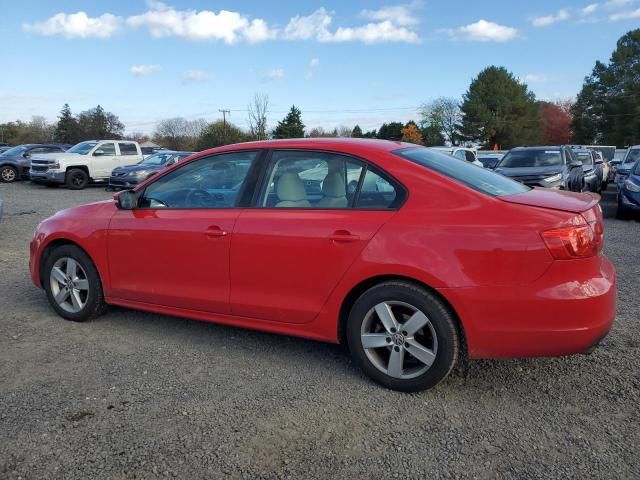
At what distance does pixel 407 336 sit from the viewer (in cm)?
336

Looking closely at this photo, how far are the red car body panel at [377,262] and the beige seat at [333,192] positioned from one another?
10 cm

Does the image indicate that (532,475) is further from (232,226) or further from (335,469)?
(232,226)

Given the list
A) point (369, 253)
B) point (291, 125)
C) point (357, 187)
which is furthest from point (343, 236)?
point (291, 125)

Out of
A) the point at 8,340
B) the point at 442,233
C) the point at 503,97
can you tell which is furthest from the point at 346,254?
the point at 503,97

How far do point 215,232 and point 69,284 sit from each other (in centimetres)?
176

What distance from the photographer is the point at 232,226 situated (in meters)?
3.86

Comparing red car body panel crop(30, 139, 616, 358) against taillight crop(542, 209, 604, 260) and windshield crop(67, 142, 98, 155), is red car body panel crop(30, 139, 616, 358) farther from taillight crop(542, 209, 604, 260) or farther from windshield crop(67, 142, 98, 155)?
windshield crop(67, 142, 98, 155)

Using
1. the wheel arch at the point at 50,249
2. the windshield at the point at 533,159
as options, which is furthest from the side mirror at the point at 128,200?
the windshield at the point at 533,159

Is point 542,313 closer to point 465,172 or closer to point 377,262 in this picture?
point 377,262

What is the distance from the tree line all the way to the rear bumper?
159 ft

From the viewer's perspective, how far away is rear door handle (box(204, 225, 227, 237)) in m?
3.88

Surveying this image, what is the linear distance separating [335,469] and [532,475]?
0.95m

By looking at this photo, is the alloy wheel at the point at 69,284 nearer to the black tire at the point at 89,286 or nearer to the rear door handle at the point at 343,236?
the black tire at the point at 89,286

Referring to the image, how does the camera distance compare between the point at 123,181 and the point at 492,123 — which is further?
the point at 492,123
